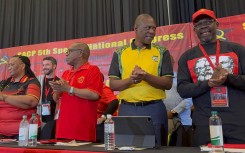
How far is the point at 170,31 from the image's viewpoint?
10.7 feet

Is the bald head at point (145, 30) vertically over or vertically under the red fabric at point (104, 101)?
over

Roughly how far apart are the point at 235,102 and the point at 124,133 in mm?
642

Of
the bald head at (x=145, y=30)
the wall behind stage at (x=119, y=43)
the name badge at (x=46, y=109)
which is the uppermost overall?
the wall behind stage at (x=119, y=43)

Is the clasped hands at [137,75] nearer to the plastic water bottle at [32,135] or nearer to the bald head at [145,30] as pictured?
the bald head at [145,30]

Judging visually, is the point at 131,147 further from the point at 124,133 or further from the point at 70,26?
the point at 70,26

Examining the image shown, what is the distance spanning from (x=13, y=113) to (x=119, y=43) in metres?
1.90

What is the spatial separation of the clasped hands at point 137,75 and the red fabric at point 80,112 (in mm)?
342

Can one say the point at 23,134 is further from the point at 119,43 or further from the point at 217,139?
the point at 119,43

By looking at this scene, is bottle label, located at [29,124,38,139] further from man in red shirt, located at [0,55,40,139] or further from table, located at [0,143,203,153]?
man in red shirt, located at [0,55,40,139]

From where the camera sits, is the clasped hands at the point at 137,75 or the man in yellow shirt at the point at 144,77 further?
the man in yellow shirt at the point at 144,77

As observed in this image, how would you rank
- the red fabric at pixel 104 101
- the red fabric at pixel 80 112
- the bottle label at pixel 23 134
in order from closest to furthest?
the bottle label at pixel 23 134 → the red fabric at pixel 80 112 → the red fabric at pixel 104 101

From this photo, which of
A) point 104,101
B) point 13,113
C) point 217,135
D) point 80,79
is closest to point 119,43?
point 104,101

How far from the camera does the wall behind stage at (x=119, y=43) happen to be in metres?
2.93

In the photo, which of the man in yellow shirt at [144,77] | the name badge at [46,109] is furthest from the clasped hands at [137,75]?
the name badge at [46,109]
